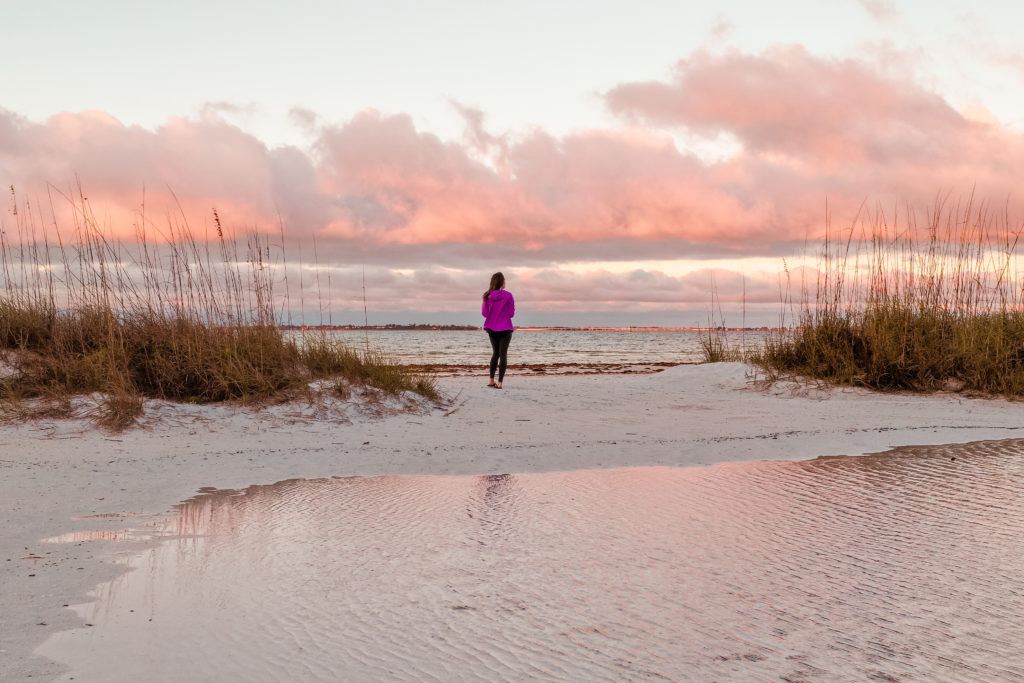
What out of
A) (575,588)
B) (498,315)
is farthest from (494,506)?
(498,315)

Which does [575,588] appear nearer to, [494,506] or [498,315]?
[494,506]

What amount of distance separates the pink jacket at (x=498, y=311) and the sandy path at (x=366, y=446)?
1.44m

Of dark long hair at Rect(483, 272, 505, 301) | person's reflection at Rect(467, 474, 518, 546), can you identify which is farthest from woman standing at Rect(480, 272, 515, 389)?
person's reflection at Rect(467, 474, 518, 546)

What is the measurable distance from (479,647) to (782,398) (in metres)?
8.31

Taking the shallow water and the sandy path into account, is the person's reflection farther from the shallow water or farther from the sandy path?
the sandy path

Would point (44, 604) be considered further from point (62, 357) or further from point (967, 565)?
point (62, 357)

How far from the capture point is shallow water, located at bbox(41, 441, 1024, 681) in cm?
217

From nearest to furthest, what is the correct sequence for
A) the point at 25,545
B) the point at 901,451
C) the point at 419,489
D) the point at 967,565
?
the point at 967,565, the point at 25,545, the point at 419,489, the point at 901,451

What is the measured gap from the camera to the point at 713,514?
391cm

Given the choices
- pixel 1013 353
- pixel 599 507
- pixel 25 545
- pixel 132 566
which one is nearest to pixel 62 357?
pixel 25 545

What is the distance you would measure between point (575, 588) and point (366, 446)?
3.67 meters

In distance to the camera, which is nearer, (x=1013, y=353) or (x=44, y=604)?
(x=44, y=604)

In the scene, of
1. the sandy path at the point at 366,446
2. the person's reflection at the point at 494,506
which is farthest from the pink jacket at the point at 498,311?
the person's reflection at the point at 494,506

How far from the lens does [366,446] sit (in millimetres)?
6195
